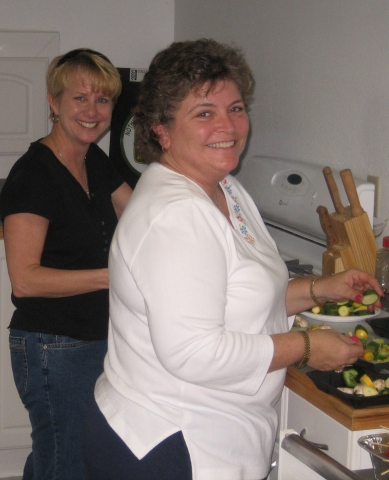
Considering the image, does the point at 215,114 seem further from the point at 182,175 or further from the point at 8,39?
the point at 8,39

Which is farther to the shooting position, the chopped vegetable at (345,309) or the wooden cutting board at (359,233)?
the wooden cutting board at (359,233)

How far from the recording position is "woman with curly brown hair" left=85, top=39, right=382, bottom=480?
1.06 m

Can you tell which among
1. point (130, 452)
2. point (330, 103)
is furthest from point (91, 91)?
point (130, 452)

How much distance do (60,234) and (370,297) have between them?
0.75 m

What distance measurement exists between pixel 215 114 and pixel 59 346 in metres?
0.77

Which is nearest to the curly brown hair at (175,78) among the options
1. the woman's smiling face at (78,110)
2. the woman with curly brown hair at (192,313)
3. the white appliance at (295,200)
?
the woman with curly brown hair at (192,313)

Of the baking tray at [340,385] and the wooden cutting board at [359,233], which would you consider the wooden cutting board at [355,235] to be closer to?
the wooden cutting board at [359,233]

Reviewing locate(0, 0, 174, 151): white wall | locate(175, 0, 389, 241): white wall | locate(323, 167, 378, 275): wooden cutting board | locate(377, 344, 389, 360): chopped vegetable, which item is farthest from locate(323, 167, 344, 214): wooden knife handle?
locate(0, 0, 174, 151): white wall

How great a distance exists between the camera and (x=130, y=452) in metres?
1.16

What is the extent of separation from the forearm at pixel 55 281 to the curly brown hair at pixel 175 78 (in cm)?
44

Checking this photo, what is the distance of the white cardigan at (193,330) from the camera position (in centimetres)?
105

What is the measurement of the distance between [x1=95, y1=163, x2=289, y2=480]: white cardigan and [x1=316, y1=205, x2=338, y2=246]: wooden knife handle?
686 millimetres

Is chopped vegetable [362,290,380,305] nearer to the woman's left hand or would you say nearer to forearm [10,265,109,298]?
A: the woman's left hand

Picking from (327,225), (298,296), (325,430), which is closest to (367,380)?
(325,430)
